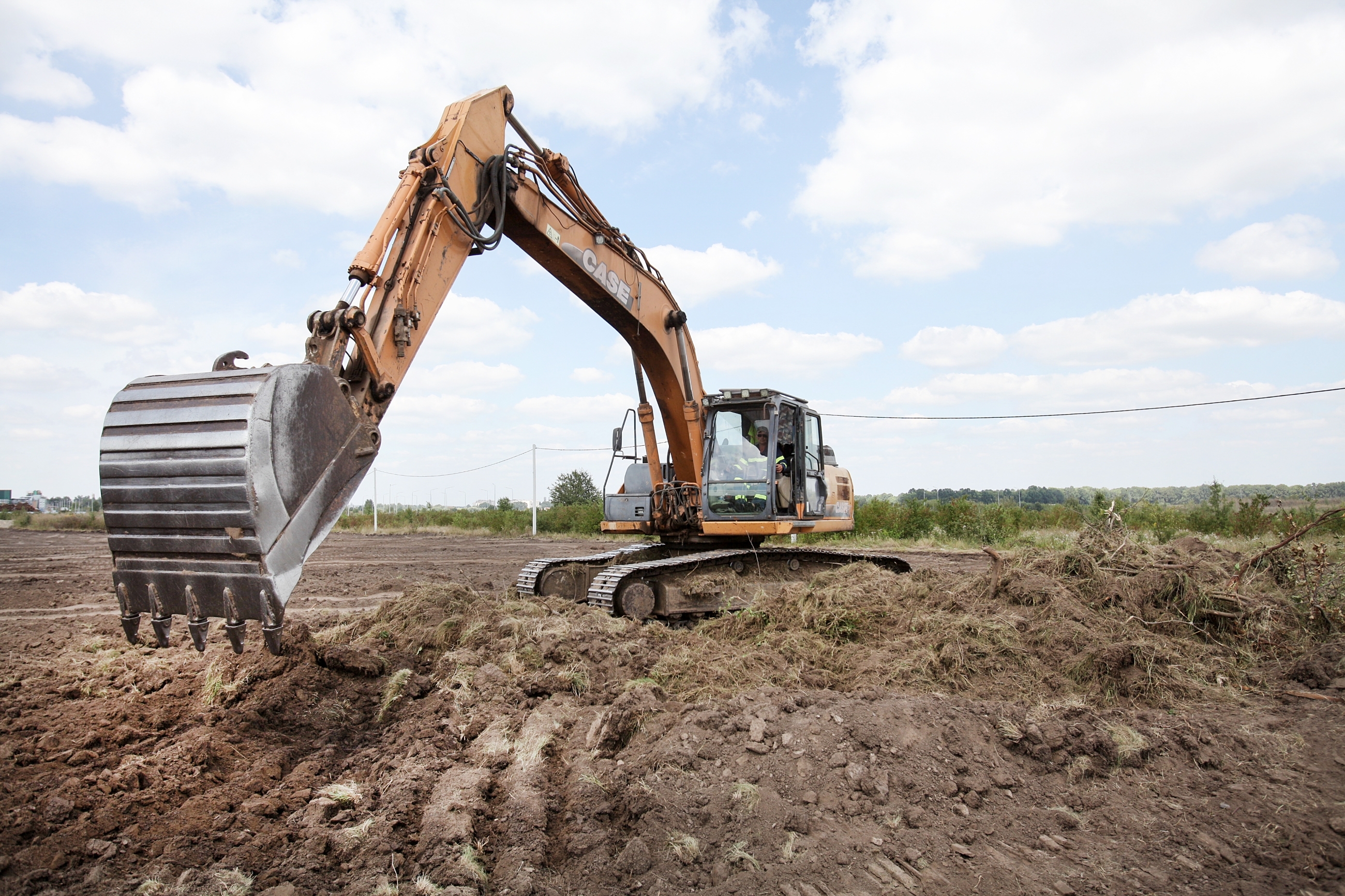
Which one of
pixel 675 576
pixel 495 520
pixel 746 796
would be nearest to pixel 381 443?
pixel 746 796

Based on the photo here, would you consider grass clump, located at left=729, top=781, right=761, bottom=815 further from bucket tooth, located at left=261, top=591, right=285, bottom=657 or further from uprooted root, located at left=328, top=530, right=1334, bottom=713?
bucket tooth, located at left=261, top=591, right=285, bottom=657

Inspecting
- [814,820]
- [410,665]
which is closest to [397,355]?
[410,665]

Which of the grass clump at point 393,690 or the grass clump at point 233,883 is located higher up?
the grass clump at point 393,690

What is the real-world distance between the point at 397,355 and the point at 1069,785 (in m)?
4.59

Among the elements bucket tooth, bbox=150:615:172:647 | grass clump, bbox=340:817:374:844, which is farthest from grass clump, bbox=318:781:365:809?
bucket tooth, bbox=150:615:172:647

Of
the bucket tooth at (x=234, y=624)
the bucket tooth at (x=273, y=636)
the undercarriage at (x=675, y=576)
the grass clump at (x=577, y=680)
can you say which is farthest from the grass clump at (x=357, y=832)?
the undercarriage at (x=675, y=576)

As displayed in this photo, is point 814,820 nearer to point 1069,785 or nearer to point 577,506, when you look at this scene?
point 1069,785

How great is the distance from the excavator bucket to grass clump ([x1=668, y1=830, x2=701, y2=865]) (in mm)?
2002

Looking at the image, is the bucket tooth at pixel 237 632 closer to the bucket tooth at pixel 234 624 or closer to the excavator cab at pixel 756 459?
the bucket tooth at pixel 234 624

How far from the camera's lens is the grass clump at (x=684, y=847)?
327 cm

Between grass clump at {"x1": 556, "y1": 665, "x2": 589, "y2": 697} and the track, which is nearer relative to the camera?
grass clump at {"x1": 556, "y1": 665, "x2": 589, "y2": 697}

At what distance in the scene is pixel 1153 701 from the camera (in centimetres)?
537

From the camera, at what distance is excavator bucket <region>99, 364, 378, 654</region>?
3771 mm

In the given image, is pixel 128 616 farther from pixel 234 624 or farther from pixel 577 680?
pixel 577 680
